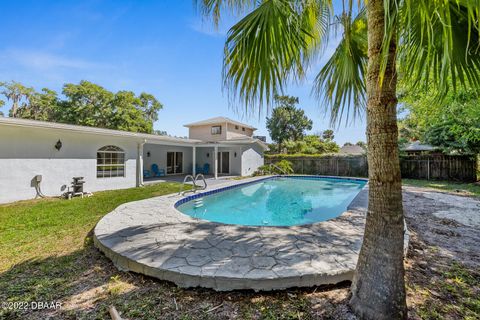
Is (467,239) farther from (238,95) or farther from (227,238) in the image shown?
(238,95)

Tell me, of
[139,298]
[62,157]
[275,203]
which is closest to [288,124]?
[275,203]

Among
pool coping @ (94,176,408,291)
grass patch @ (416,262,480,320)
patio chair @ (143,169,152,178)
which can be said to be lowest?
grass patch @ (416,262,480,320)

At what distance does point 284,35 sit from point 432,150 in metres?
19.2

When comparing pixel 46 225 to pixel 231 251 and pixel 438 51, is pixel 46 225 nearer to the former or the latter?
pixel 231 251

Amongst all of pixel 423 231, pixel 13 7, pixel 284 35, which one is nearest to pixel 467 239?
pixel 423 231

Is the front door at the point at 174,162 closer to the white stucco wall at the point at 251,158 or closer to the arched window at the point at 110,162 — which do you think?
the white stucco wall at the point at 251,158

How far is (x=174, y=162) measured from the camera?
18.9 metres

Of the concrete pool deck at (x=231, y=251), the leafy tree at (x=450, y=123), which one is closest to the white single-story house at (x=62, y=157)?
the concrete pool deck at (x=231, y=251)

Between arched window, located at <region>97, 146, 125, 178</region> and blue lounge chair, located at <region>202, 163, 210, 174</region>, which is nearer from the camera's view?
arched window, located at <region>97, 146, 125, 178</region>

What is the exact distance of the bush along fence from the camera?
14.1 m

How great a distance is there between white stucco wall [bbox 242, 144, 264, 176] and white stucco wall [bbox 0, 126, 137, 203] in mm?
9951

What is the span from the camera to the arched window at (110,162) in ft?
35.3

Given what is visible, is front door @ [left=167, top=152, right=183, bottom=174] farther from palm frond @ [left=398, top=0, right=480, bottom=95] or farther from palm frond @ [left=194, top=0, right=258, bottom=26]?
palm frond @ [left=398, top=0, right=480, bottom=95]

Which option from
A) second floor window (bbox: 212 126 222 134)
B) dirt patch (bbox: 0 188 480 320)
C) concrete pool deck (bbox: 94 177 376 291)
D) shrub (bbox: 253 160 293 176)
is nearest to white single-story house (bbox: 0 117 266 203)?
shrub (bbox: 253 160 293 176)
